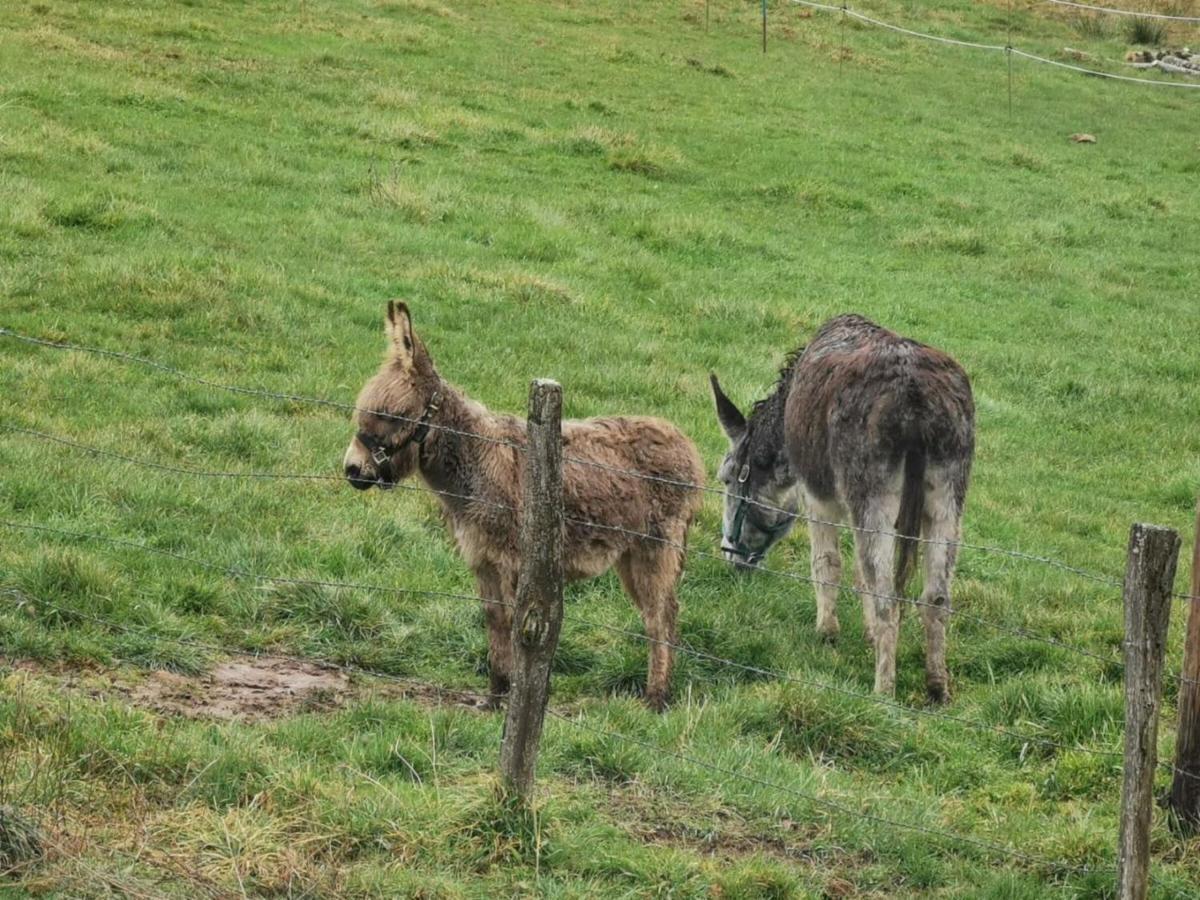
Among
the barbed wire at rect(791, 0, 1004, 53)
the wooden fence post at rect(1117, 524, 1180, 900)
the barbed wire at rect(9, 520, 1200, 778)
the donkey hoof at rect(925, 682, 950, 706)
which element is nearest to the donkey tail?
the donkey hoof at rect(925, 682, 950, 706)

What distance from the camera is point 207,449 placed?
10.8 m

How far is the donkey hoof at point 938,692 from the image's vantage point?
27.4 feet

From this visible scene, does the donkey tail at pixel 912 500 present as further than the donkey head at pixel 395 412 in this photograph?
Yes

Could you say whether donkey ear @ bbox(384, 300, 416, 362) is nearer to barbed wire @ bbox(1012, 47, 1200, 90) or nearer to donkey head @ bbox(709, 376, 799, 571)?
donkey head @ bbox(709, 376, 799, 571)

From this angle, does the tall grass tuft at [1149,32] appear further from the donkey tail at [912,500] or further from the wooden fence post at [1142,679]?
the wooden fence post at [1142,679]

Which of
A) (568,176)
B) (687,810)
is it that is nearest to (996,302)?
(568,176)

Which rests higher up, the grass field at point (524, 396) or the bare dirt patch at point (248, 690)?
the grass field at point (524, 396)

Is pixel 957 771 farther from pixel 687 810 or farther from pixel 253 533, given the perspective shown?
pixel 253 533

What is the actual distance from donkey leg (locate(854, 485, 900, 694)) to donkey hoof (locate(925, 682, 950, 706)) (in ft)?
0.67

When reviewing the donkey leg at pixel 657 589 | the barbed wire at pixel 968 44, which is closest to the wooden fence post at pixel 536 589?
the donkey leg at pixel 657 589

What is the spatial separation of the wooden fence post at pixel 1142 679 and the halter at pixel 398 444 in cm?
362

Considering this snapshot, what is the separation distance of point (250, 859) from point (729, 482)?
5.86 meters

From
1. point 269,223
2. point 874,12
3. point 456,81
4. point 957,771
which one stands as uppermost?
point 874,12

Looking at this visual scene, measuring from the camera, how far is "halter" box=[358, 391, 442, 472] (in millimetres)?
7539
